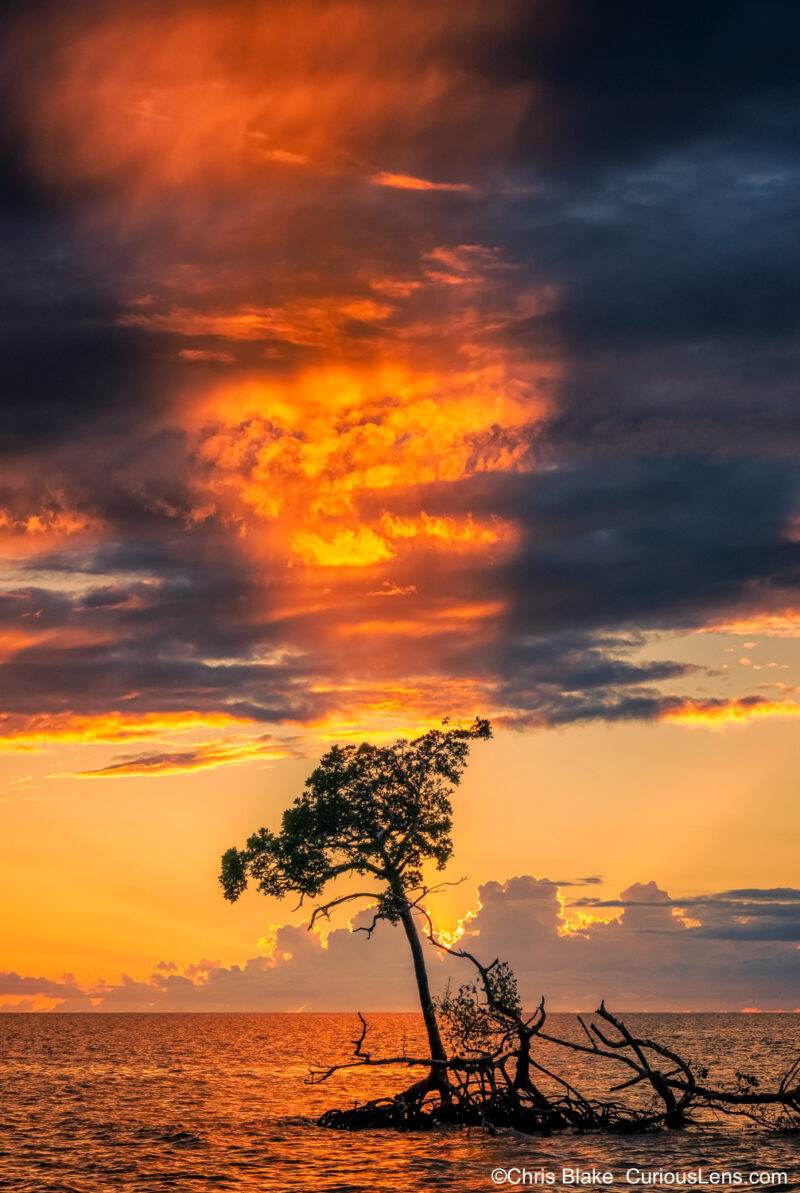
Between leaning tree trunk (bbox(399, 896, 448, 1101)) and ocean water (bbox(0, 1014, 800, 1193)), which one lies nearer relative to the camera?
ocean water (bbox(0, 1014, 800, 1193))

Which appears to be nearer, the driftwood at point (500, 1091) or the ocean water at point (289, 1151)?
the ocean water at point (289, 1151)

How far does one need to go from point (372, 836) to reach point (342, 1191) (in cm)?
1513

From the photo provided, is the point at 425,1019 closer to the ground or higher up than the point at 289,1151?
higher up

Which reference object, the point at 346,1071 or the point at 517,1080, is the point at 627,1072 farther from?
the point at 517,1080

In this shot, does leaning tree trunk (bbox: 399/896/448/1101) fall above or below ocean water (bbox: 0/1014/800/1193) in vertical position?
above

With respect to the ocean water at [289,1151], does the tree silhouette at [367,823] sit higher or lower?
higher

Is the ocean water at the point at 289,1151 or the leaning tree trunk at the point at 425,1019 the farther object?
the leaning tree trunk at the point at 425,1019

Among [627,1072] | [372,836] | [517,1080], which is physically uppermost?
[372,836]

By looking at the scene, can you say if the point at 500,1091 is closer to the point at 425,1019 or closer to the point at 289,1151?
the point at 425,1019

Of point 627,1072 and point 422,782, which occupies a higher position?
point 422,782

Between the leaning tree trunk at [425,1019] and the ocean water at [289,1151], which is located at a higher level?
the leaning tree trunk at [425,1019]

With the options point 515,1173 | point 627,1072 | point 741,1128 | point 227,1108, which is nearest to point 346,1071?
point 627,1072

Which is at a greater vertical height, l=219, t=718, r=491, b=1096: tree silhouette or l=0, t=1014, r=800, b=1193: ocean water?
l=219, t=718, r=491, b=1096: tree silhouette

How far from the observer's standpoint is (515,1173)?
36406 millimetres
